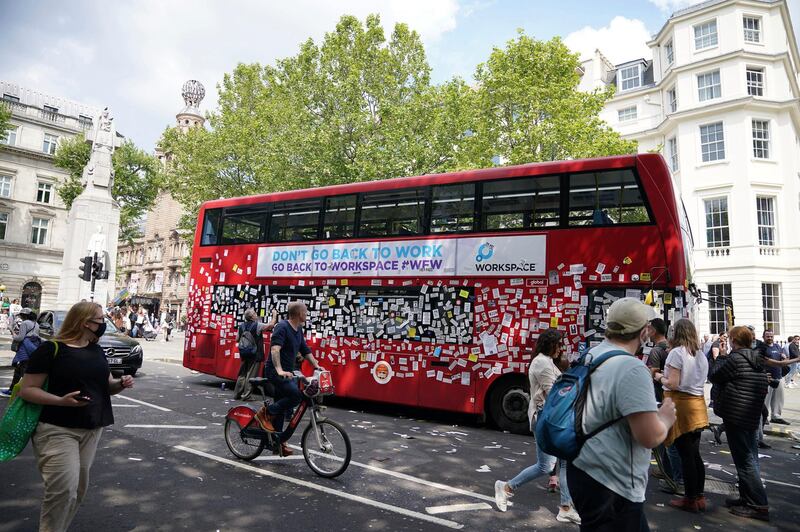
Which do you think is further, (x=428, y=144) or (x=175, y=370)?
(x=428, y=144)

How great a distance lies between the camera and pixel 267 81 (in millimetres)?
28422

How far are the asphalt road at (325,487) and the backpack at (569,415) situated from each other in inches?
86.2

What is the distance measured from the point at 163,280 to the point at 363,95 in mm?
49058

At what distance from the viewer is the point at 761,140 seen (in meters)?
25.2

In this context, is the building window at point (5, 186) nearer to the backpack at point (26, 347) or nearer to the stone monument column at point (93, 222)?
the stone monument column at point (93, 222)

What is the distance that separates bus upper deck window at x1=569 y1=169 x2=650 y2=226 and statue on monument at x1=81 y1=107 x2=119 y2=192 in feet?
81.0

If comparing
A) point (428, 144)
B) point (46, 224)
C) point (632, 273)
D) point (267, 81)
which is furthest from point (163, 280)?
point (632, 273)

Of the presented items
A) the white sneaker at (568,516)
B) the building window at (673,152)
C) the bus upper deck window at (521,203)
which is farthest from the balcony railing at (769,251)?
the white sneaker at (568,516)

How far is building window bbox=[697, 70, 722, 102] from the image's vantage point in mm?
26375

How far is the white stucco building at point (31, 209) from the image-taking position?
43.8 metres

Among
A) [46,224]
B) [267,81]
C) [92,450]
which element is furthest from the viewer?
[46,224]

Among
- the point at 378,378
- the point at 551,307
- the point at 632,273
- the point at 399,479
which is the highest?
the point at 632,273

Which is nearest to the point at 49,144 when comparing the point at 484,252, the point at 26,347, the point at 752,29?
the point at 26,347

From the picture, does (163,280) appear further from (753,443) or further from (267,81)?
(753,443)
